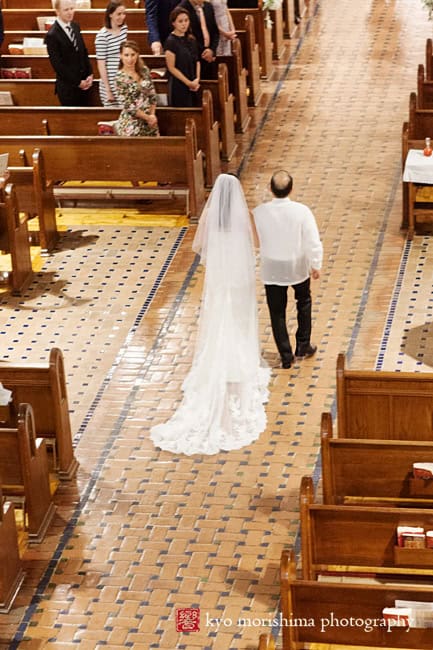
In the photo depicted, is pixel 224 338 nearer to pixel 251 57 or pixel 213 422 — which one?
pixel 213 422

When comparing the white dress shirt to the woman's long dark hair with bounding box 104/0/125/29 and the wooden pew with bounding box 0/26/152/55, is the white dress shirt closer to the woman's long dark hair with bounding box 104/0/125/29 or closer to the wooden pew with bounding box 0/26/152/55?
the woman's long dark hair with bounding box 104/0/125/29

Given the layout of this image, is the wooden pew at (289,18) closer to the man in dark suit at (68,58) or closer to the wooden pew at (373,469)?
the man in dark suit at (68,58)

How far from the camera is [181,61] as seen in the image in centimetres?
1277

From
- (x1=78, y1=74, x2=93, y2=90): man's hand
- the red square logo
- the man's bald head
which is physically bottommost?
the red square logo

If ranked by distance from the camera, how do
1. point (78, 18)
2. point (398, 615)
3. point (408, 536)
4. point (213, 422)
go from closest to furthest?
point (398, 615) < point (408, 536) < point (213, 422) < point (78, 18)

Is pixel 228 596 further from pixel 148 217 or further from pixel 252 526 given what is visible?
pixel 148 217

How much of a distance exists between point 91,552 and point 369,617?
7.42 feet

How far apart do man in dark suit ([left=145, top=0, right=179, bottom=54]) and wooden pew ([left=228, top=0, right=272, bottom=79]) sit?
1764mm

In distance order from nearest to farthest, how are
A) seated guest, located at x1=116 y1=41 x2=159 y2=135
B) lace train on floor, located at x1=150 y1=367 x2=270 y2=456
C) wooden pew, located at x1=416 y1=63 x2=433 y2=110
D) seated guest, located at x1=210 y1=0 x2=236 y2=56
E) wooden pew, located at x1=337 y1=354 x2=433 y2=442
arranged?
1. wooden pew, located at x1=337 y1=354 x2=433 y2=442
2. lace train on floor, located at x1=150 y1=367 x2=270 y2=456
3. seated guest, located at x1=116 y1=41 x2=159 y2=135
4. wooden pew, located at x1=416 y1=63 x2=433 y2=110
5. seated guest, located at x1=210 y1=0 x2=236 y2=56

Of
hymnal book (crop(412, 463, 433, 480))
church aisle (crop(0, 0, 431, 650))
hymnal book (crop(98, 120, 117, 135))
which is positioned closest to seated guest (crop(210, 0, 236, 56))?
church aisle (crop(0, 0, 431, 650))

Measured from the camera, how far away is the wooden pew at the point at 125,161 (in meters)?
12.0

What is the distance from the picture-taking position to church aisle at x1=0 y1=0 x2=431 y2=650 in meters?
7.52

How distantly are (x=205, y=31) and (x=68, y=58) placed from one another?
175 centimetres

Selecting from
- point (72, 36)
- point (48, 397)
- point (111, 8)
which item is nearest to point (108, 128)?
point (72, 36)
